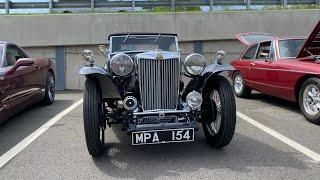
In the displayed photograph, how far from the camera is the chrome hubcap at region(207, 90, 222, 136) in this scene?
208 inches

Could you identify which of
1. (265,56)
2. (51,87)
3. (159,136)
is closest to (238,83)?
(265,56)

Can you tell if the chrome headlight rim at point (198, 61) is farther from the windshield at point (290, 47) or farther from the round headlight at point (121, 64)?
the windshield at point (290, 47)

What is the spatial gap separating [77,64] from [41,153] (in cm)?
741

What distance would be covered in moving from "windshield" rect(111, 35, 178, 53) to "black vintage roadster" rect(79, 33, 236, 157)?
1.09 meters

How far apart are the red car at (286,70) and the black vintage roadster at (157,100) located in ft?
7.09

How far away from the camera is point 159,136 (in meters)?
4.78

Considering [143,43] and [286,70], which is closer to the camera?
[143,43]

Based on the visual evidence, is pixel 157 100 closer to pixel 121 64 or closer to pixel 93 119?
pixel 121 64

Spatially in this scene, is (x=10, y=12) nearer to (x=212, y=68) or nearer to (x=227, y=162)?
(x=212, y=68)

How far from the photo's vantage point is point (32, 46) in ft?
40.0

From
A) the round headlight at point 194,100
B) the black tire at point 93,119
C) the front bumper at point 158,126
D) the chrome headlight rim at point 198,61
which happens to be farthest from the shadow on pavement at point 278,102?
the black tire at point 93,119

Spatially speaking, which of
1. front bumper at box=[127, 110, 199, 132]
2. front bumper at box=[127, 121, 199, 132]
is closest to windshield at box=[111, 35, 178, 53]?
front bumper at box=[127, 110, 199, 132]

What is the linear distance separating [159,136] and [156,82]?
716mm

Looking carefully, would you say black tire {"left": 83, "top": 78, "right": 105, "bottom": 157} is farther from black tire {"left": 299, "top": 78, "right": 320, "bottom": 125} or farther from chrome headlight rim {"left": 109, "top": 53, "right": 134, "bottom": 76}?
black tire {"left": 299, "top": 78, "right": 320, "bottom": 125}
